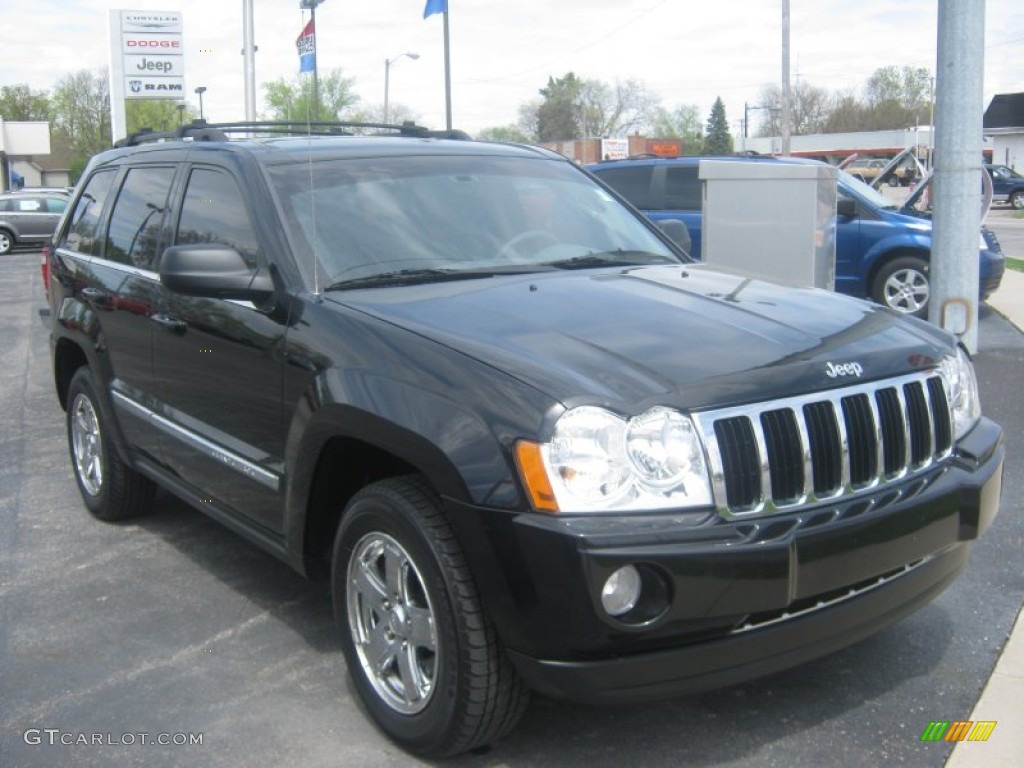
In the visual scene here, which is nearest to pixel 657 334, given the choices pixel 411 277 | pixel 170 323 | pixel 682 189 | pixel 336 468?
pixel 411 277

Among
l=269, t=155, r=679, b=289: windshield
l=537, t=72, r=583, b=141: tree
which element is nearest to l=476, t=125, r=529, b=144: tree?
l=537, t=72, r=583, b=141: tree

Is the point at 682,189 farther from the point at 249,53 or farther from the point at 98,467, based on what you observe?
the point at 249,53

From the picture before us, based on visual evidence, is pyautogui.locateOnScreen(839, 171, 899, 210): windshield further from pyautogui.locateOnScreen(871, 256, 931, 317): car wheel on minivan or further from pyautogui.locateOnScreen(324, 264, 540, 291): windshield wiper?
pyautogui.locateOnScreen(324, 264, 540, 291): windshield wiper

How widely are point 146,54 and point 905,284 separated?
2006 cm

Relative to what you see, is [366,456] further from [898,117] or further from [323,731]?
[898,117]

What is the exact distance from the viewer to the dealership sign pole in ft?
85.1

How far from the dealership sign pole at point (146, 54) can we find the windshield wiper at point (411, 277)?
24027mm

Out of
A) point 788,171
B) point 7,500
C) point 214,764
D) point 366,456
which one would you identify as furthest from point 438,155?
point 788,171

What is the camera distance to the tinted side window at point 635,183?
13273 mm

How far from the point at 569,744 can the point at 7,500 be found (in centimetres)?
413

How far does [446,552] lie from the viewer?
3027mm

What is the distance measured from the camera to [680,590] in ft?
9.15

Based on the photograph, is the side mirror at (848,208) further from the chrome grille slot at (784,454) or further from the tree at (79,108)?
the tree at (79,108)

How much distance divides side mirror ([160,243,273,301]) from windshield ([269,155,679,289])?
222 mm
